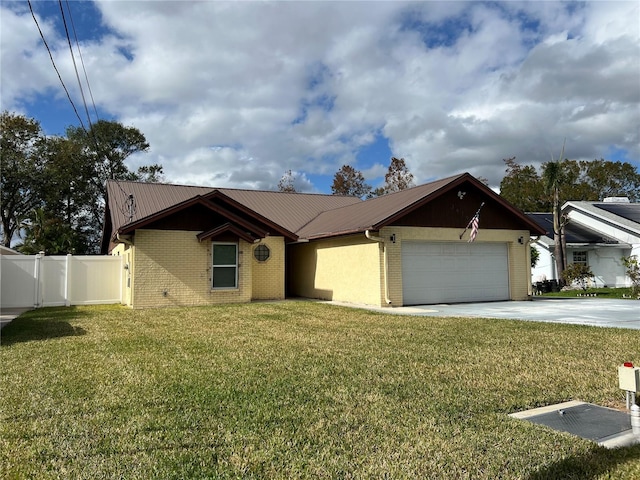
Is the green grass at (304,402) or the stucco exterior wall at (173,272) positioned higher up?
the stucco exterior wall at (173,272)

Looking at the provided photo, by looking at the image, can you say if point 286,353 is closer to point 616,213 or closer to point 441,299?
point 441,299

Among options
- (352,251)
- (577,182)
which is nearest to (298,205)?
(352,251)

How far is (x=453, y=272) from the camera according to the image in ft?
52.2

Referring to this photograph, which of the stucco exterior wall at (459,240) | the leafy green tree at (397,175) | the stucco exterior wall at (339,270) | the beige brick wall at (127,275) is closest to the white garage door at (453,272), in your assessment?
the stucco exterior wall at (459,240)

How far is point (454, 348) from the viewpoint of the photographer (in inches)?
294

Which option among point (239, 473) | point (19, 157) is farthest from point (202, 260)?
point (19, 157)

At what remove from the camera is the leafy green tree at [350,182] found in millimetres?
46000

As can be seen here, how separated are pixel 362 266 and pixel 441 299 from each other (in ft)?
9.53

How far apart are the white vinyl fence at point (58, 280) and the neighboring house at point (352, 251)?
2.23ft

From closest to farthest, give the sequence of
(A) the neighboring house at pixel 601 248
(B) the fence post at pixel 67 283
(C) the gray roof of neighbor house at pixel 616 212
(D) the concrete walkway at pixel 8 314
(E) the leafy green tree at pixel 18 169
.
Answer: (D) the concrete walkway at pixel 8 314, (B) the fence post at pixel 67 283, (A) the neighboring house at pixel 601 248, (C) the gray roof of neighbor house at pixel 616 212, (E) the leafy green tree at pixel 18 169

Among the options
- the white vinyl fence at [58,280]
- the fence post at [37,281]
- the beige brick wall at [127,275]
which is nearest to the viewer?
the beige brick wall at [127,275]

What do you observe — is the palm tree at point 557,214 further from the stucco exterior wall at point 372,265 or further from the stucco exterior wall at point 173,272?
the stucco exterior wall at point 173,272

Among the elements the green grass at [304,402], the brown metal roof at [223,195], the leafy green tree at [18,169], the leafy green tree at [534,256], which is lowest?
the green grass at [304,402]

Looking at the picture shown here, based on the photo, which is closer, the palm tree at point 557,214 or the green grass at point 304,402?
the green grass at point 304,402
